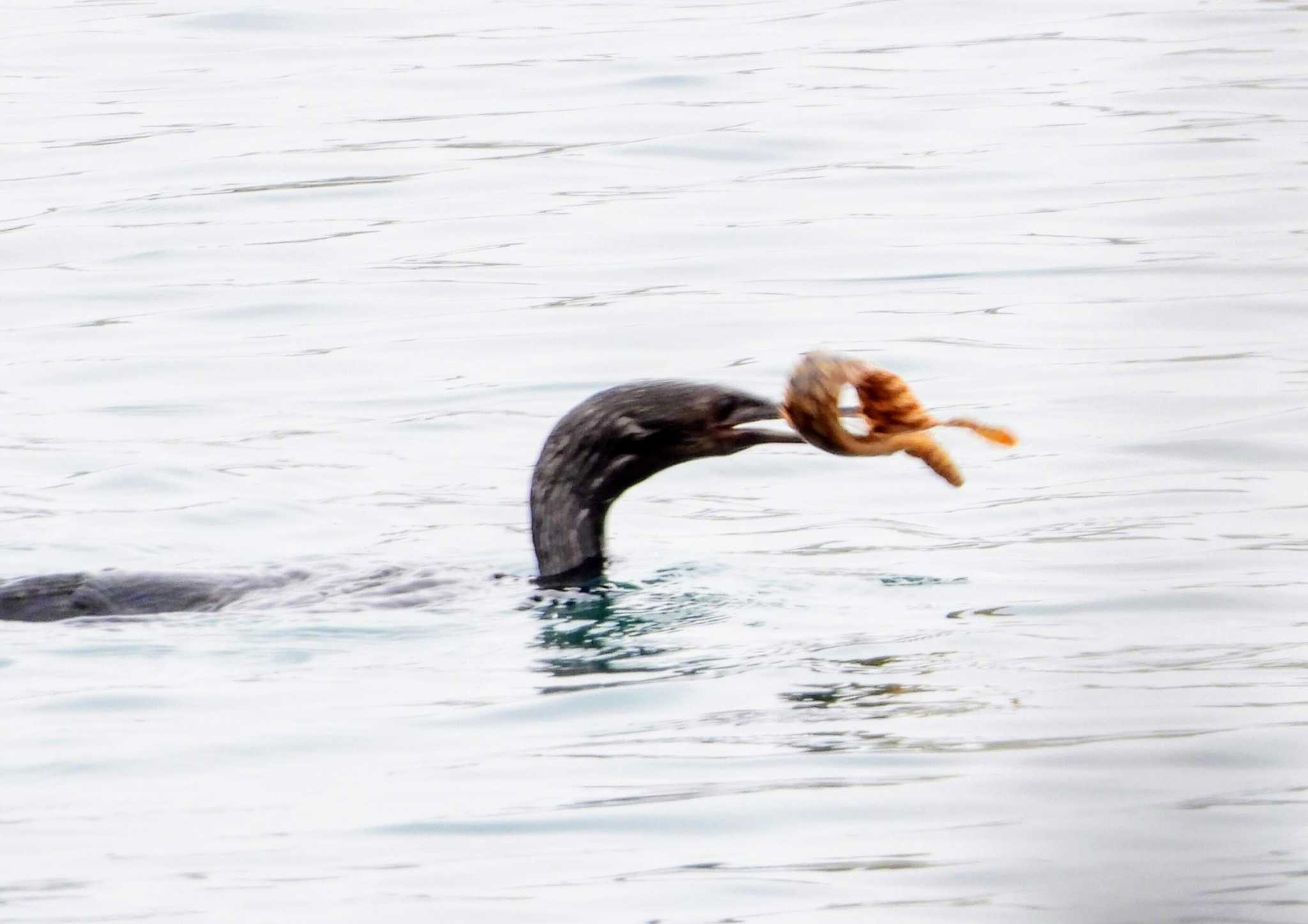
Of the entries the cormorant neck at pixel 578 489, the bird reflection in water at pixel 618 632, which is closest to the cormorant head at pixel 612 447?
the cormorant neck at pixel 578 489

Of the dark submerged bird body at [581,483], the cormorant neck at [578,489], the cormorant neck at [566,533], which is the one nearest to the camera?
the dark submerged bird body at [581,483]

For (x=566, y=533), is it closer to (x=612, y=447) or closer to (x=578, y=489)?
(x=578, y=489)

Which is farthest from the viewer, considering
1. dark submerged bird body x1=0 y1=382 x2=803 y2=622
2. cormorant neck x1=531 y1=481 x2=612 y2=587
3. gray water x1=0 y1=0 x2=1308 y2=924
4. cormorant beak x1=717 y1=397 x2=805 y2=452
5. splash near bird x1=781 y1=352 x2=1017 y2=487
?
cormorant neck x1=531 y1=481 x2=612 y2=587

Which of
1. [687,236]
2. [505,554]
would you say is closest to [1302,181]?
[687,236]

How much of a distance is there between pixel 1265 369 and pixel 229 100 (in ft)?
29.6

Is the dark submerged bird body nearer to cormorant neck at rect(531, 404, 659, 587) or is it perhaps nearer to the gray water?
cormorant neck at rect(531, 404, 659, 587)

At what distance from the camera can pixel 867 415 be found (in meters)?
6.04

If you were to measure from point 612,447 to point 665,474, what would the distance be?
2414mm

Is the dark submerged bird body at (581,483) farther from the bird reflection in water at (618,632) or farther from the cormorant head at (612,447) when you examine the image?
the bird reflection in water at (618,632)

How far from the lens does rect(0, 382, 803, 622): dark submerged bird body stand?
6.43 metres

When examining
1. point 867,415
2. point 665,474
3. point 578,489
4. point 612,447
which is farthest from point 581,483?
point 665,474

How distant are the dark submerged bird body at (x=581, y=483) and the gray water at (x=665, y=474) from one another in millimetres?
154

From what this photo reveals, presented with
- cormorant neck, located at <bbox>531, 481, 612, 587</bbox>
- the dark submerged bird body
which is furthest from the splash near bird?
cormorant neck, located at <bbox>531, 481, 612, 587</bbox>

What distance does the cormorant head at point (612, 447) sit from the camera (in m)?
6.44
